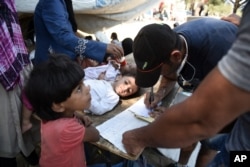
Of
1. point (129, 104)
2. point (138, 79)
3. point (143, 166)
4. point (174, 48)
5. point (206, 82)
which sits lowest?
point (143, 166)

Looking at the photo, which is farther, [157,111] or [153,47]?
[157,111]

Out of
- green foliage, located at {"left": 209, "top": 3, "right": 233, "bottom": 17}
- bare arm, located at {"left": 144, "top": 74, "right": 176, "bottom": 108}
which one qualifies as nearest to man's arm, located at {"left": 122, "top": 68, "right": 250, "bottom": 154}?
bare arm, located at {"left": 144, "top": 74, "right": 176, "bottom": 108}

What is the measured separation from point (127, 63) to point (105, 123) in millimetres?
1039

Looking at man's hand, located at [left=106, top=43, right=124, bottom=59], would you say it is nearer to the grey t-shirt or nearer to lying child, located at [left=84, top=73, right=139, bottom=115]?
lying child, located at [left=84, top=73, right=139, bottom=115]

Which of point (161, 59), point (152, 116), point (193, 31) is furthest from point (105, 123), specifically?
point (193, 31)

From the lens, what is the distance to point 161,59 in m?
1.53

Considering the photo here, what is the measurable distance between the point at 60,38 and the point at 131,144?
1.03m

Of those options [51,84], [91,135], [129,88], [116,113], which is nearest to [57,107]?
[51,84]

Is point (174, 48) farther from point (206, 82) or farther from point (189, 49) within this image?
point (206, 82)

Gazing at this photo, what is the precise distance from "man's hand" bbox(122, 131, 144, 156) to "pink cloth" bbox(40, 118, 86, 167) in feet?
0.78

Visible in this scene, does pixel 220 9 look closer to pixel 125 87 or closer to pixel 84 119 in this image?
pixel 125 87

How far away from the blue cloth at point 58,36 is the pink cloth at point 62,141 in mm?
728

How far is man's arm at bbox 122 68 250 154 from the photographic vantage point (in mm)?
703

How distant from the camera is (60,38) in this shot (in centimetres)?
199
